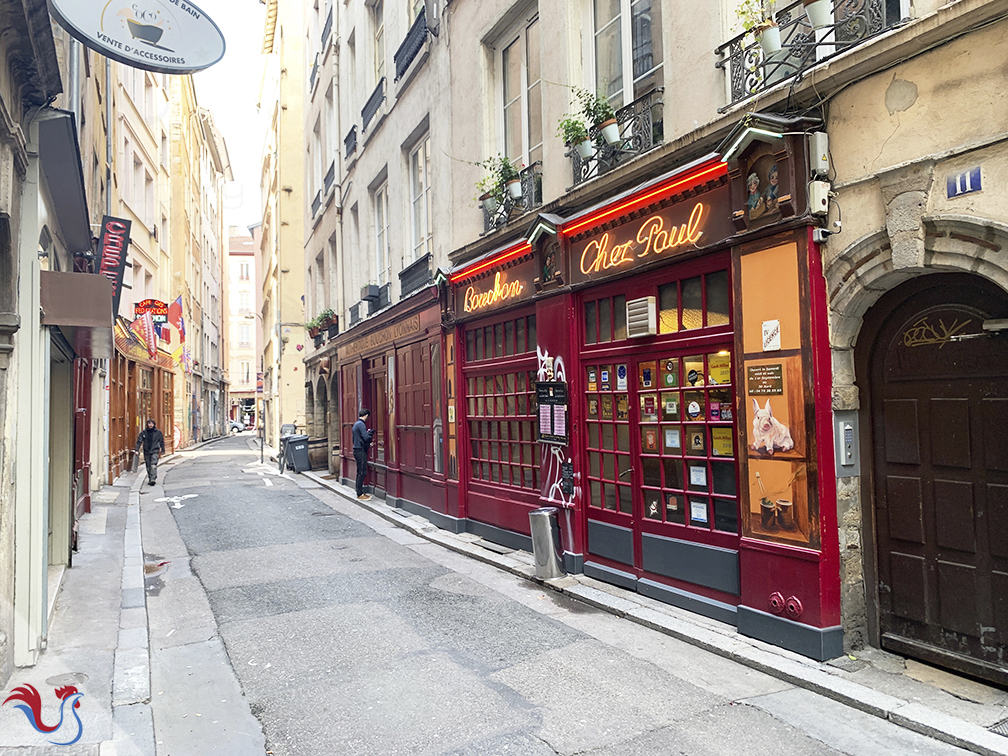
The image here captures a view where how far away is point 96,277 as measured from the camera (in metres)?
6.12

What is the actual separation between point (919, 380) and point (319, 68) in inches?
787

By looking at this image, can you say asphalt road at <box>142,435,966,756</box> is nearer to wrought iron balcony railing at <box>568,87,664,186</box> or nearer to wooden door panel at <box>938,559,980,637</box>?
wooden door panel at <box>938,559,980,637</box>

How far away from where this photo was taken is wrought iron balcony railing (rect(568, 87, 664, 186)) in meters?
6.89

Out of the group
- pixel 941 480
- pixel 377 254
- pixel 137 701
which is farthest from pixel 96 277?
pixel 377 254

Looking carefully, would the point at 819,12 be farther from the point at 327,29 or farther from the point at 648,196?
the point at 327,29

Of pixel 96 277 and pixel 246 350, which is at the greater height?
pixel 246 350

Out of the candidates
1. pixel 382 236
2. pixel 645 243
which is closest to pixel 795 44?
pixel 645 243

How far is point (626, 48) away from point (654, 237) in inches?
84.6

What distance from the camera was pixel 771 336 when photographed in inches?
214

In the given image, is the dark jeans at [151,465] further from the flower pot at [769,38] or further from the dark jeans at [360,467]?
the flower pot at [769,38]

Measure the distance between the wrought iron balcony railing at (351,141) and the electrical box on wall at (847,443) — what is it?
13955mm

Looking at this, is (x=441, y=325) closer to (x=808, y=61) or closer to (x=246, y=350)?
(x=808, y=61)

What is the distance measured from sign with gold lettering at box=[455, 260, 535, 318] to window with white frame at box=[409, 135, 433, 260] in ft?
6.69

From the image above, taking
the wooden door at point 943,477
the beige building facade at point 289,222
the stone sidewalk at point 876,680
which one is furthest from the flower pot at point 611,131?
the beige building facade at point 289,222
